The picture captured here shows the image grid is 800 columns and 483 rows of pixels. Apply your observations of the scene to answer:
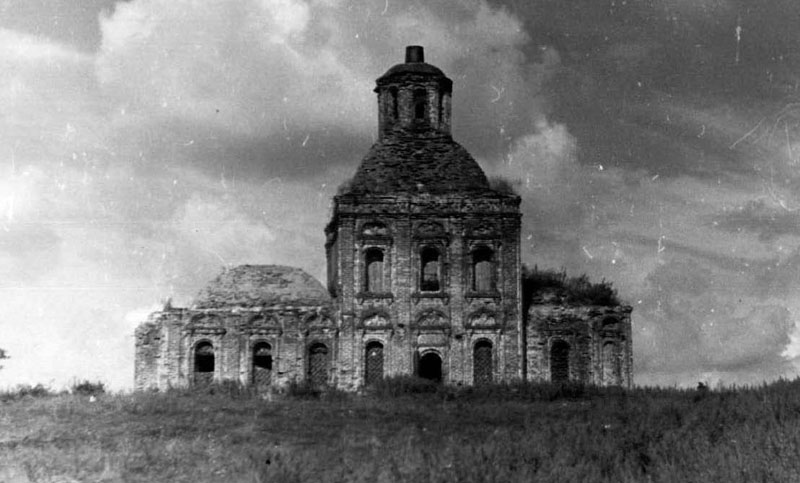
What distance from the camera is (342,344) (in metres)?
33.2

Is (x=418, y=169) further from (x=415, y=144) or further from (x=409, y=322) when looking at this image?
(x=409, y=322)

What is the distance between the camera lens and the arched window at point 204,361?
33.9 meters

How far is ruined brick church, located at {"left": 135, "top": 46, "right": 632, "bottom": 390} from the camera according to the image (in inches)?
1308

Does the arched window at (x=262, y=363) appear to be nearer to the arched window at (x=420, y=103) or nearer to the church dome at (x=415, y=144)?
the church dome at (x=415, y=144)

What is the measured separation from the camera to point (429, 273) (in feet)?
118

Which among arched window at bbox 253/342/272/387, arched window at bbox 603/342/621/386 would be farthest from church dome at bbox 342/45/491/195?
arched window at bbox 603/342/621/386

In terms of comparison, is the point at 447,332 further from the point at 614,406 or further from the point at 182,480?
the point at 182,480

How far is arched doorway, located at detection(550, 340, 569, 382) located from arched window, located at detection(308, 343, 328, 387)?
7.53 metres

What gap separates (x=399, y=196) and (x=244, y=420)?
15856 millimetres

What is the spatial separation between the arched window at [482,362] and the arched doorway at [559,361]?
7.04ft

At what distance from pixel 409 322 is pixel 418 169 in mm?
5471

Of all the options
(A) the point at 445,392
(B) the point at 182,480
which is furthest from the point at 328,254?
(B) the point at 182,480

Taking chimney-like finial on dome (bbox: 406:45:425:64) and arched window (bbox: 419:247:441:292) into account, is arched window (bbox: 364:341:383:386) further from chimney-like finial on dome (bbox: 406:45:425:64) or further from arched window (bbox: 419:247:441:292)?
chimney-like finial on dome (bbox: 406:45:425:64)

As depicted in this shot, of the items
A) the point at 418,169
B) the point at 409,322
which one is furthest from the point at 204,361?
the point at 418,169
